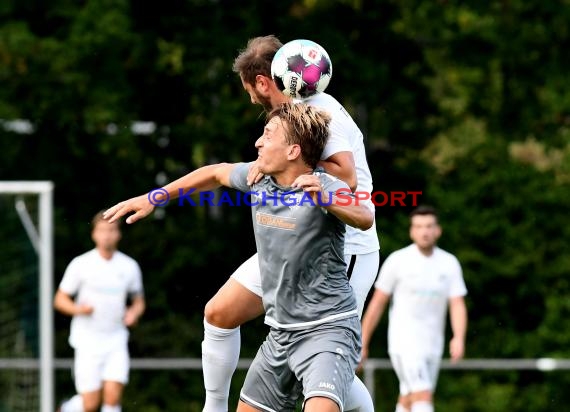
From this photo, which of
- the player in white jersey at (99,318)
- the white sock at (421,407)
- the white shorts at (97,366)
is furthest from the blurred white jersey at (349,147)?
the white shorts at (97,366)

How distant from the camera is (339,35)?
14.7 m

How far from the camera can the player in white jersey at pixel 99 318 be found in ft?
34.1

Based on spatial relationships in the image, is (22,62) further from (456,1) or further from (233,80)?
(456,1)

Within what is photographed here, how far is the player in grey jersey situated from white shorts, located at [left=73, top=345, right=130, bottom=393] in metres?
5.25

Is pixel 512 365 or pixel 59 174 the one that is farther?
pixel 59 174

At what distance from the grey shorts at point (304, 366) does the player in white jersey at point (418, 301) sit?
4391 millimetres

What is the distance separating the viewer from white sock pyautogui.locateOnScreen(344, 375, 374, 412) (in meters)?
5.47

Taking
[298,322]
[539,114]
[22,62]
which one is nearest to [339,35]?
[539,114]

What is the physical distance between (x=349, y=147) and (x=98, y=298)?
5592mm

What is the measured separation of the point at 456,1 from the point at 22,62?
206 inches

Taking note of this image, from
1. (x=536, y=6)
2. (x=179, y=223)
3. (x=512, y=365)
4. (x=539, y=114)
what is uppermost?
(x=536, y=6)

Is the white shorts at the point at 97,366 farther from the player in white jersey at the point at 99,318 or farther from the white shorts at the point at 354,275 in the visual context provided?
the white shorts at the point at 354,275

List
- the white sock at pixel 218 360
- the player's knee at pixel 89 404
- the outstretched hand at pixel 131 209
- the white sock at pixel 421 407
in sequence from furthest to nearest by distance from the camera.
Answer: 1. the player's knee at pixel 89 404
2. the white sock at pixel 421 407
3. the white sock at pixel 218 360
4. the outstretched hand at pixel 131 209

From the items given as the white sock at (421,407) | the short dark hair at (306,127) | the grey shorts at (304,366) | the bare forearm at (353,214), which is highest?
the short dark hair at (306,127)
